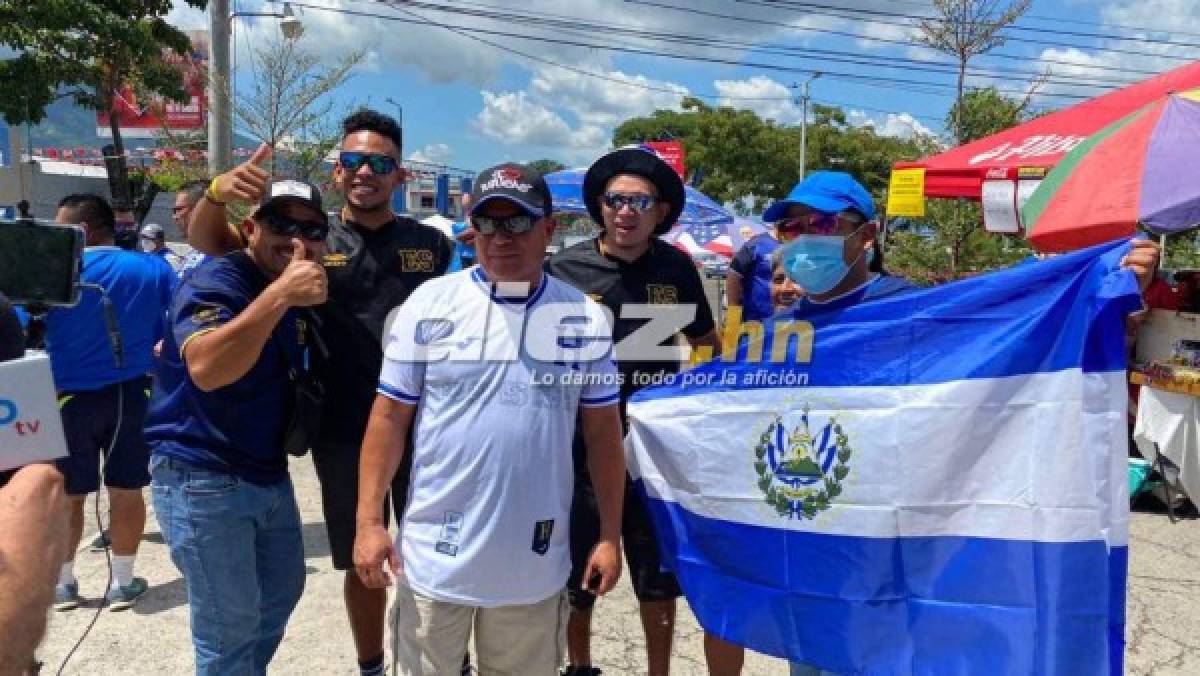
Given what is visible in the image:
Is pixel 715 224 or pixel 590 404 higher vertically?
pixel 715 224

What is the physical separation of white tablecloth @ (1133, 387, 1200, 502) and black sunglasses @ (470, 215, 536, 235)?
4652 mm

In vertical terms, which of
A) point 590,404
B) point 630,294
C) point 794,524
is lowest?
point 794,524

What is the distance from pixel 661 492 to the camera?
304 cm

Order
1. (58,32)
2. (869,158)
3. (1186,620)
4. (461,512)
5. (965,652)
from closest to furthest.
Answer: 1. (461,512)
2. (965,652)
3. (1186,620)
4. (58,32)
5. (869,158)

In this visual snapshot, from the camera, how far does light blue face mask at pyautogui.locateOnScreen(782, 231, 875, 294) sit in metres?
2.79

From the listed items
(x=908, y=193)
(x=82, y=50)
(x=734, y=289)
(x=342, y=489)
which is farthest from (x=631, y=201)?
(x=82, y=50)

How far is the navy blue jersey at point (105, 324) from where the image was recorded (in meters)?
4.37

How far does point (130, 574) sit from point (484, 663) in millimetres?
2979

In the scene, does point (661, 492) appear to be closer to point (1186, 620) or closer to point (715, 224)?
point (1186, 620)

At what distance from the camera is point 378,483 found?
2.36 meters

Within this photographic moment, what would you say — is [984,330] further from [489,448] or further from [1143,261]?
[489,448]

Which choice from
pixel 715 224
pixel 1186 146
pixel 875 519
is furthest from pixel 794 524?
pixel 715 224

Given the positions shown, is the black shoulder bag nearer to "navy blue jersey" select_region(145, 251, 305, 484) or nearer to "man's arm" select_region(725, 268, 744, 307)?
"navy blue jersey" select_region(145, 251, 305, 484)

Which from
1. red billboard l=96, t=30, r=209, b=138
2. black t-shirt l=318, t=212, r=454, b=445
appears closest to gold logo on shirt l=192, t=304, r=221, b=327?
black t-shirt l=318, t=212, r=454, b=445
